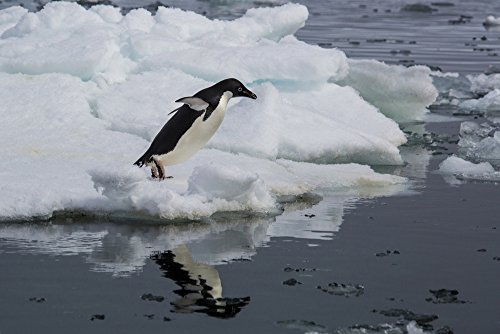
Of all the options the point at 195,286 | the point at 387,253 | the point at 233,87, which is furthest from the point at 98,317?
the point at 233,87

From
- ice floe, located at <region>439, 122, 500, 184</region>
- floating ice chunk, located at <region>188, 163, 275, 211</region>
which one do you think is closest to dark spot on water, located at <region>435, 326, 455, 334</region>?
floating ice chunk, located at <region>188, 163, 275, 211</region>

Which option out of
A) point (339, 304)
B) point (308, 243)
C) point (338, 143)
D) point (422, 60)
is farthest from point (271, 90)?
point (422, 60)

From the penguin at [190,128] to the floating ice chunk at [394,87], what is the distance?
5256 millimetres

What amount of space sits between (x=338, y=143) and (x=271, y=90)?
101cm

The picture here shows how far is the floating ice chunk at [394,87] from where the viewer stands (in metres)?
14.0

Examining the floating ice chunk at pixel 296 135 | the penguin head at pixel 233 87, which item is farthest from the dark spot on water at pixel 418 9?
the penguin head at pixel 233 87

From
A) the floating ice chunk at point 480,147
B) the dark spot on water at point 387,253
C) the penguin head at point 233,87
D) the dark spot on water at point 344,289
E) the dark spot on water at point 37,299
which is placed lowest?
the dark spot on water at point 37,299

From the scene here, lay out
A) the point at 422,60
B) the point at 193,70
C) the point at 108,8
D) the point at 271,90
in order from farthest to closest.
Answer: the point at 422,60 < the point at 108,8 < the point at 193,70 < the point at 271,90

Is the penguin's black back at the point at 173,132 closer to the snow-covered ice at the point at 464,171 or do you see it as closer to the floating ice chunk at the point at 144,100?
the floating ice chunk at the point at 144,100

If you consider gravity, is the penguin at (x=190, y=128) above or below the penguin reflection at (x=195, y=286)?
above

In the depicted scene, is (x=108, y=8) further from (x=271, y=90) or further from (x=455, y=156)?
(x=455, y=156)

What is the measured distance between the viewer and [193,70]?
41.2ft

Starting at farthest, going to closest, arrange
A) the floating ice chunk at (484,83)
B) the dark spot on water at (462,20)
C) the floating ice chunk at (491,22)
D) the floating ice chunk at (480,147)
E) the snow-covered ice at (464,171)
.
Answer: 1. the dark spot on water at (462,20)
2. the floating ice chunk at (491,22)
3. the floating ice chunk at (484,83)
4. the floating ice chunk at (480,147)
5. the snow-covered ice at (464,171)

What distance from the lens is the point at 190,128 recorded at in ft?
29.3
